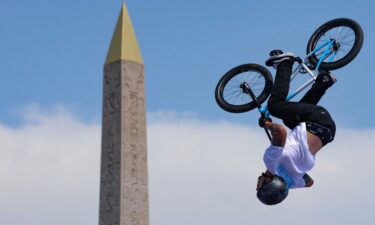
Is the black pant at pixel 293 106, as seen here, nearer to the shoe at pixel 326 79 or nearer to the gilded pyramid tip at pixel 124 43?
the shoe at pixel 326 79

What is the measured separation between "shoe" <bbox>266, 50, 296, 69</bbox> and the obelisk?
2.03 metres

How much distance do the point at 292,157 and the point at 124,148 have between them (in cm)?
239

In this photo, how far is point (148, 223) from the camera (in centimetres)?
974

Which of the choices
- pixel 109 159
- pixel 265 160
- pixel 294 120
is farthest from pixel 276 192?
pixel 109 159

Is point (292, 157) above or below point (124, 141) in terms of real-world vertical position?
below

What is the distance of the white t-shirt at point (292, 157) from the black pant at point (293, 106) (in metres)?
0.18

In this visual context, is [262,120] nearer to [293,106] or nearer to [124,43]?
[293,106]

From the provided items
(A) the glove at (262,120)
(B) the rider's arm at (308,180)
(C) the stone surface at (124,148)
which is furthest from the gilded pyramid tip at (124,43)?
(B) the rider's arm at (308,180)

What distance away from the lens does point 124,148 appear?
32.5 feet

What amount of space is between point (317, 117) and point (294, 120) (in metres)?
0.34

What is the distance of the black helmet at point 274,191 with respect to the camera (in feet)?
28.8

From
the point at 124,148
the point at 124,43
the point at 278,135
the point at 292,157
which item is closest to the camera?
the point at 278,135

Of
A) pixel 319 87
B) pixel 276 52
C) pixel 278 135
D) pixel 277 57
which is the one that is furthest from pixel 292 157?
pixel 276 52

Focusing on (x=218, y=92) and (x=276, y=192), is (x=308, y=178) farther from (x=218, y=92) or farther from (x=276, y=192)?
(x=218, y=92)
